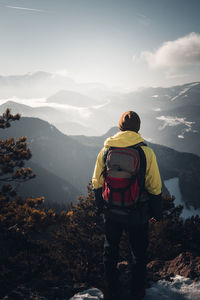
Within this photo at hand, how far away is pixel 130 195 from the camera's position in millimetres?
3299

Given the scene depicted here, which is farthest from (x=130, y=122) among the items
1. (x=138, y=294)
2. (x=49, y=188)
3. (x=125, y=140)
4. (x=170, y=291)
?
(x=49, y=188)

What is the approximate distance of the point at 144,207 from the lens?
3.46m

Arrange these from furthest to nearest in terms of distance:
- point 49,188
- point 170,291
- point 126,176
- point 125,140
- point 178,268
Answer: point 49,188, point 178,268, point 170,291, point 125,140, point 126,176

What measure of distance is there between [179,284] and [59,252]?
19.8 ft

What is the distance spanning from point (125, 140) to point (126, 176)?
0.64 metres

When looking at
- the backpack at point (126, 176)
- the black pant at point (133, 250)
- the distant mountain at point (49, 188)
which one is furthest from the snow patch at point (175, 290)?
the distant mountain at point (49, 188)

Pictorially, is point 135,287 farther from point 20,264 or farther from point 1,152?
point 1,152

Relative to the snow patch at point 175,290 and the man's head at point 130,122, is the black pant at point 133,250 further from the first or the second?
the man's head at point 130,122

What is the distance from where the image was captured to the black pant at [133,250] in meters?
3.48

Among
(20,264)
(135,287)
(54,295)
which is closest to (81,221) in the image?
(20,264)

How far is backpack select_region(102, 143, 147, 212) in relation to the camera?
3277mm

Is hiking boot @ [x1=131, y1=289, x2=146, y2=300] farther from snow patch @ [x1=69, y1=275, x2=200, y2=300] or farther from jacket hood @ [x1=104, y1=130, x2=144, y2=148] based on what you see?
jacket hood @ [x1=104, y1=130, x2=144, y2=148]

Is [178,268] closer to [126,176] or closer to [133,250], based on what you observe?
[133,250]

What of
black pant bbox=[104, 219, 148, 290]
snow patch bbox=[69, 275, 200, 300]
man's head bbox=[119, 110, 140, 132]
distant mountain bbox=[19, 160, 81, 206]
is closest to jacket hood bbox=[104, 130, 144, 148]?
man's head bbox=[119, 110, 140, 132]
